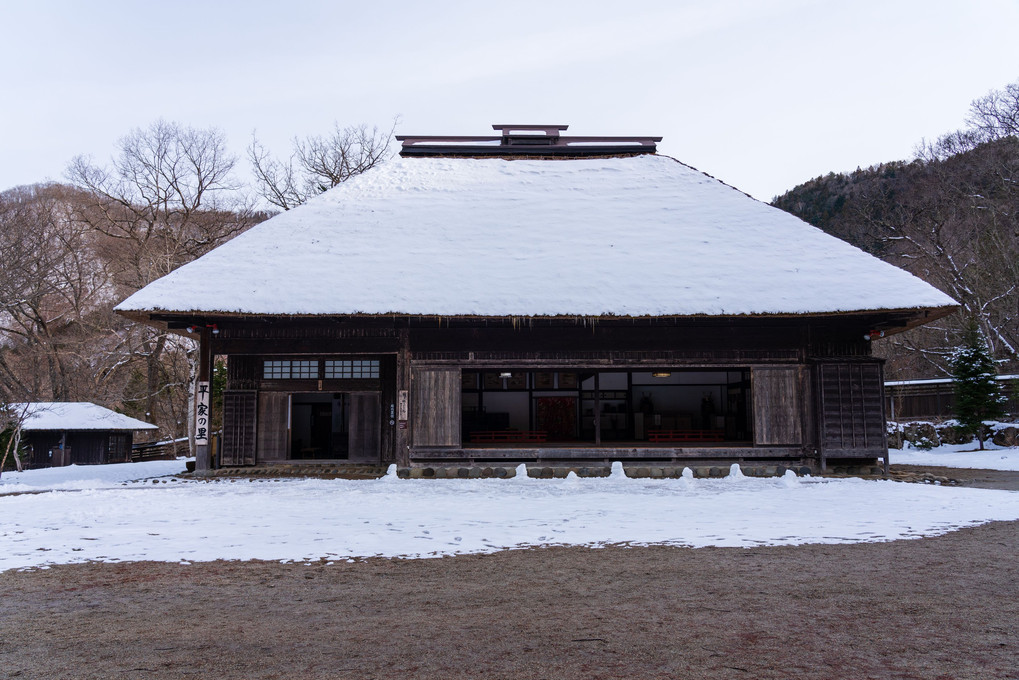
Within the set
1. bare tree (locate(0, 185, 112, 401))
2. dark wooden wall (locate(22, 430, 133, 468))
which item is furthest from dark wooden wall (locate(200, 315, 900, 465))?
bare tree (locate(0, 185, 112, 401))

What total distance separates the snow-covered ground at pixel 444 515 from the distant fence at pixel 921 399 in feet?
44.2

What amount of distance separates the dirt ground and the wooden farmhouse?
6.73m

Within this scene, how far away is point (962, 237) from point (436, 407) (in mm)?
24442

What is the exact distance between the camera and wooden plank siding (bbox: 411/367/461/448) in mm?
13422

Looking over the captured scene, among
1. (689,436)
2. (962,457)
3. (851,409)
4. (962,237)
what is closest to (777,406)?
(851,409)

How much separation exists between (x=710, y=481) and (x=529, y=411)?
6089mm

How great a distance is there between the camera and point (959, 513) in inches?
351

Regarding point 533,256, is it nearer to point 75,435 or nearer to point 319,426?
point 319,426

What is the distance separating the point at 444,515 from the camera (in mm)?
9055

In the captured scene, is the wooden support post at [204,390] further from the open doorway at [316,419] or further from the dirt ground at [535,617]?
the dirt ground at [535,617]

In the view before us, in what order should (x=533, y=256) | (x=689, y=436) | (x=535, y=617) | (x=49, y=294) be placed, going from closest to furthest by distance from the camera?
(x=535, y=617)
(x=533, y=256)
(x=689, y=436)
(x=49, y=294)

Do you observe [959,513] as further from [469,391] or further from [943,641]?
[469,391]

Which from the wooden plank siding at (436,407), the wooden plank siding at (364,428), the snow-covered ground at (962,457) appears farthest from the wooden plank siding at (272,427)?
the snow-covered ground at (962,457)

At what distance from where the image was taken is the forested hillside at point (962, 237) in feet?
81.7
